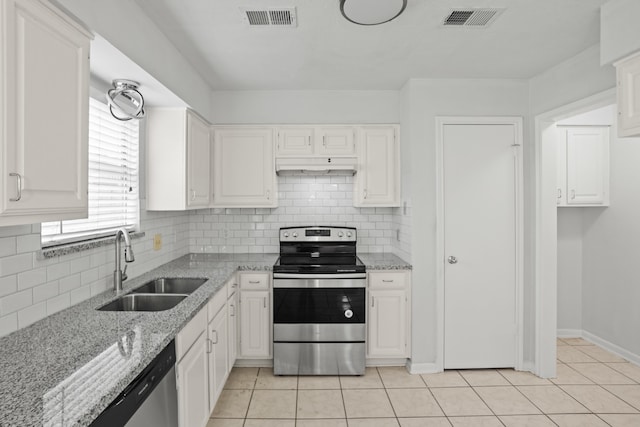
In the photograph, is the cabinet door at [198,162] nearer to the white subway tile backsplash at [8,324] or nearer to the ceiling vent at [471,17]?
the white subway tile backsplash at [8,324]

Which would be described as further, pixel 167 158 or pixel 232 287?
pixel 232 287

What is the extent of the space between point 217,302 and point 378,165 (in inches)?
76.6

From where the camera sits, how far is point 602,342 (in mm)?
3676

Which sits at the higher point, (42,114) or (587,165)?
(587,165)

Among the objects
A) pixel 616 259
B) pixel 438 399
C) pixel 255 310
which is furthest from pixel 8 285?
pixel 616 259

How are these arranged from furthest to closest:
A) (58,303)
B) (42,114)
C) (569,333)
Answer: (569,333) < (58,303) < (42,114)

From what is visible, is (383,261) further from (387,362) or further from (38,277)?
(38,277)

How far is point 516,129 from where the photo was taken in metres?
3.18

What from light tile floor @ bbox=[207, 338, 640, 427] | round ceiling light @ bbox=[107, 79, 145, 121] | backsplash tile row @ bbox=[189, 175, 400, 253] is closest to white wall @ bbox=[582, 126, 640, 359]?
light tile floor @ bbox=[207, 338, 640, 427]

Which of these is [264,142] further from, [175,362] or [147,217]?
[175,362]

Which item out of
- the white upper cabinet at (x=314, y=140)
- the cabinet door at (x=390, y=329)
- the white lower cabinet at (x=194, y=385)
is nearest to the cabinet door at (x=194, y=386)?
the white lower cabinet at (x=194, y=385)

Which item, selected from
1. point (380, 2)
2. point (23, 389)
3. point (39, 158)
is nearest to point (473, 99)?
point (380, 2)

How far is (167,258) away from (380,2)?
2.60 metres

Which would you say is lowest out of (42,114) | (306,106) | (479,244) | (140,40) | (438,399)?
(438,399)
